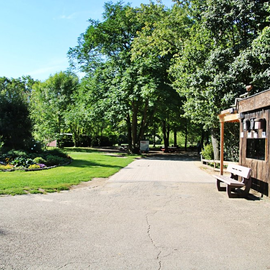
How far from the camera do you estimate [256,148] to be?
912 centimetres

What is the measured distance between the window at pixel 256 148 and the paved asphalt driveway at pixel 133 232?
1.73 m

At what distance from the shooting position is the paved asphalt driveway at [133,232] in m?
3.79

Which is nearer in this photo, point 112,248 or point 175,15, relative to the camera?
point 112,248

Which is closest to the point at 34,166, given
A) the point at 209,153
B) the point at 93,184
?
the point at 93,184

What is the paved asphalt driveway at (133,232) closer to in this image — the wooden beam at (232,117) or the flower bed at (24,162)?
the wooden beam at (232,117)

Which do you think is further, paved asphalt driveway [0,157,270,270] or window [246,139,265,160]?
window [246,139,265,160]

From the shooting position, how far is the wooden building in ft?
25.8

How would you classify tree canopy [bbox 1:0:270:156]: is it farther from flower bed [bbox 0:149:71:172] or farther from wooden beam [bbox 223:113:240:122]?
flower bed [bbox 0:149:71:172]

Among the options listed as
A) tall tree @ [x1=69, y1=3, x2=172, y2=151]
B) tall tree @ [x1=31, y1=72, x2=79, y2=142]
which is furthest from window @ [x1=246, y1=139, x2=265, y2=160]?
tall tree @ [x1=31, y1=72, x2=79, y2=142]

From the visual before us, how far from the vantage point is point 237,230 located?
16.9 feet

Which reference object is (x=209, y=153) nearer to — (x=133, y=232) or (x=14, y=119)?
(x=14, y=119)

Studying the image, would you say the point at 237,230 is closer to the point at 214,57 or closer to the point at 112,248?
the point at 112,248

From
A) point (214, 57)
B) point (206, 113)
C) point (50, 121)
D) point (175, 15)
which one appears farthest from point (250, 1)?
point (50, 121)

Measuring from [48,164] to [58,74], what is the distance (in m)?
28.2
